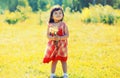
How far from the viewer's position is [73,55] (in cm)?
962

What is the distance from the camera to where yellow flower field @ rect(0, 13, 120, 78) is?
7.69m

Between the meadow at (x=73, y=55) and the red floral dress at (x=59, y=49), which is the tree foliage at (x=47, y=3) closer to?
the meadow at (x=73, y=55)

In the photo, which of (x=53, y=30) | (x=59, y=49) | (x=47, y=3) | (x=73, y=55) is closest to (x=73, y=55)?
(x=73, y=55)

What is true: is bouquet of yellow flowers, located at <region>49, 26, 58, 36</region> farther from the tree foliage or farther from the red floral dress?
the tree foliage

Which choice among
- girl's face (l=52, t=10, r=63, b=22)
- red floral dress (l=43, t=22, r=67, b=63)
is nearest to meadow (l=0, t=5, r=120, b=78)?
red floral dress (l=43, t=22, r=67, b=63)

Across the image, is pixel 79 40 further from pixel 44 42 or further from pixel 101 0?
pixel 101 0

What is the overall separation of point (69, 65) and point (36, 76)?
126 cm

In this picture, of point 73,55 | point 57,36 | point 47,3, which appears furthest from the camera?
point 47,3

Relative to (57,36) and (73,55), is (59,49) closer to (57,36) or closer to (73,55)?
(57,36)

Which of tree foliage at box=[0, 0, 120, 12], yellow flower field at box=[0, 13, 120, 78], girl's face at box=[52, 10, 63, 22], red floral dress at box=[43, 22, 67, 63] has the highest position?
tree foliage at box=[0, 0, 120, 12]

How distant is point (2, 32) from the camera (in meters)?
15.3

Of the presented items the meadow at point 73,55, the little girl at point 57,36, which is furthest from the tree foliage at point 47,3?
the little girl at point 57,36

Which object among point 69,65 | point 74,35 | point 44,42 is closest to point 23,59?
point 69,65

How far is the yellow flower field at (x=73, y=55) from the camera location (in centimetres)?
769
